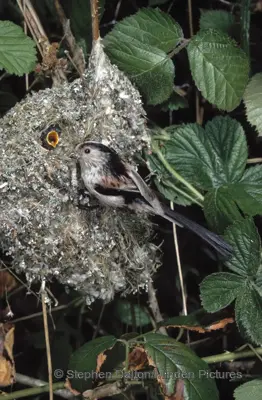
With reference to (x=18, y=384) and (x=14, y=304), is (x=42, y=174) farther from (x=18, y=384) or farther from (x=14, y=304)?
(x=18, y=384)

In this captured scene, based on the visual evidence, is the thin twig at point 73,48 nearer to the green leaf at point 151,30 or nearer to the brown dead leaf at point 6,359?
the green leaf at point 151,30

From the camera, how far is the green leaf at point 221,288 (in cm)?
167

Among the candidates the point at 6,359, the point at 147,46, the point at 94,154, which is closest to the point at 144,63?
the point at 147,46

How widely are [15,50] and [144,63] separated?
0.37 metres

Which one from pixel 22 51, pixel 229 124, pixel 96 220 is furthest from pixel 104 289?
pixel 22 51

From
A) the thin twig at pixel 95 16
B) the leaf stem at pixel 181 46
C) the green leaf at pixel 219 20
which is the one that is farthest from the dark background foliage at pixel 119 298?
the leaf stem at pixel 181 46

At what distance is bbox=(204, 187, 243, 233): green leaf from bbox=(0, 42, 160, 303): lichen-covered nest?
251mm

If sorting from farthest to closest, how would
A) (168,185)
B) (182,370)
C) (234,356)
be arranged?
→ (168,185) < (234,356) < (182,370)

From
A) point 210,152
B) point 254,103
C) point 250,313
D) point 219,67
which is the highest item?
point 219,67

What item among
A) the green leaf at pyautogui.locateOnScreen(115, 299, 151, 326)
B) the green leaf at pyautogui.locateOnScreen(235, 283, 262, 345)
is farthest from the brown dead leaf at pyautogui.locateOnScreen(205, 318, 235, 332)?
the green leaf at pyautogui.locateOnScreen(115, 299, 151, 326)

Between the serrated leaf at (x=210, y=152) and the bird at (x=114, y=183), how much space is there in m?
0.14

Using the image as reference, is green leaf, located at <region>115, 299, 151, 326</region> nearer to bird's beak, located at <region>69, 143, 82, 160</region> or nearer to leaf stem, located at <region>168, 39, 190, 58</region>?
bird's beak, located at <region>69, 143, 82, 160</region>

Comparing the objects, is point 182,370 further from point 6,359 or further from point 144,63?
point 144,63

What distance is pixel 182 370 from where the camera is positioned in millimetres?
1616
